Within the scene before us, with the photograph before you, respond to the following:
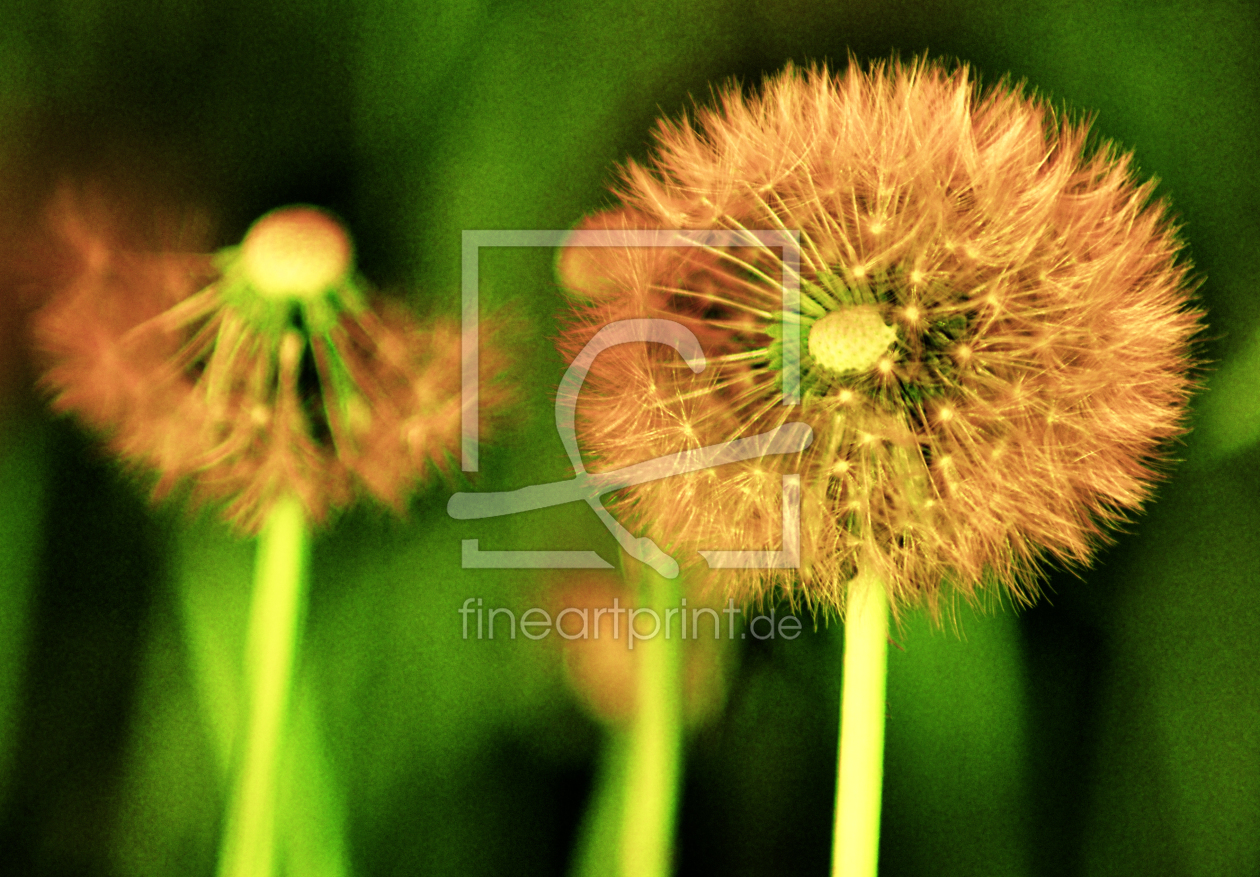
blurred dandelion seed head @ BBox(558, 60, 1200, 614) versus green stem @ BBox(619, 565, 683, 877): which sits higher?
blurred dandelion seed head @ BBox(558, 60, 1200, 614)

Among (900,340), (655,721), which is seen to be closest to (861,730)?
(655,721)

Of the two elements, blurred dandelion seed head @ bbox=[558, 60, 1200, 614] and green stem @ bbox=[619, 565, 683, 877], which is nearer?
blurred dandelion seed head @ bbox=[558, 60, 1200, 614]
